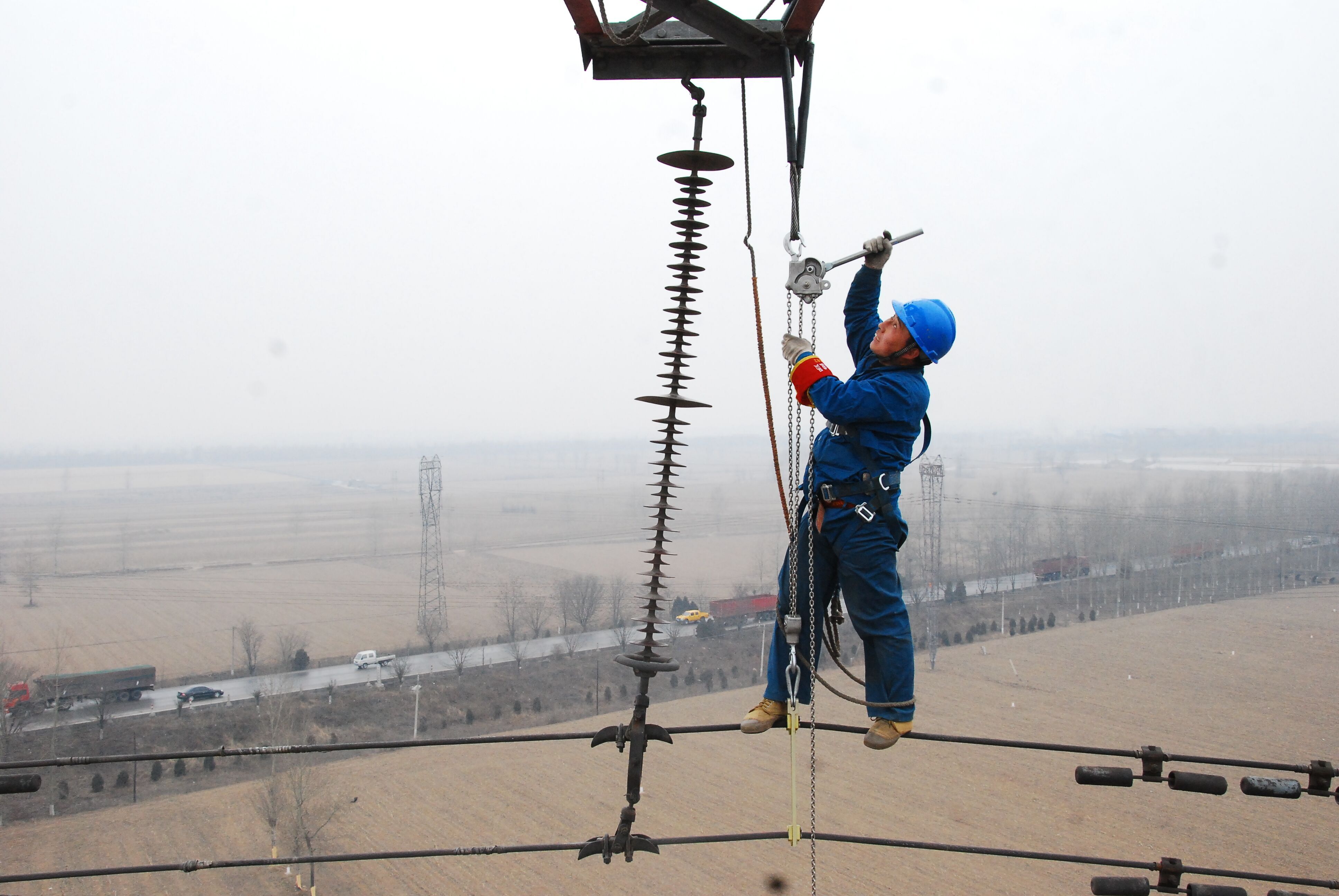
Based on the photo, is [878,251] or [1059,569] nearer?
[878,251]

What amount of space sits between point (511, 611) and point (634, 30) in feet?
97.5

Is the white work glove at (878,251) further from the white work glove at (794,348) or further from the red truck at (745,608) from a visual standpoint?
the red truck at (745,608)

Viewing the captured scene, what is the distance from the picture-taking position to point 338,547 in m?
51.8

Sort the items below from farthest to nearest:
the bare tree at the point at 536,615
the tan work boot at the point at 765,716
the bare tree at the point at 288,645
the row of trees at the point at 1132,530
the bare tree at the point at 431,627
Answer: the row of trees at the point at 1132,530, the bare tree at the point at 536,615, the bare tree at the point at 431,627, the bare tree at the point at 288,645, the tan work boot at the point at 765,716

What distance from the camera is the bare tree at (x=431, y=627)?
91.2 ft

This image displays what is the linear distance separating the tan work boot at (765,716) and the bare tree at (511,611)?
24.0 m

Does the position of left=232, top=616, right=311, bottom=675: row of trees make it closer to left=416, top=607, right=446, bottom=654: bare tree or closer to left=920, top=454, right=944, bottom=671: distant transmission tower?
left=416, top=607, right=446, bottom=654: bare tree

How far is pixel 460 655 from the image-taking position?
24.8m

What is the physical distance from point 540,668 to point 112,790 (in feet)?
34.4

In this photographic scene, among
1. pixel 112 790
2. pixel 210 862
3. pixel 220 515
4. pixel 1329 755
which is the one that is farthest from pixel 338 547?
pixel 210 862

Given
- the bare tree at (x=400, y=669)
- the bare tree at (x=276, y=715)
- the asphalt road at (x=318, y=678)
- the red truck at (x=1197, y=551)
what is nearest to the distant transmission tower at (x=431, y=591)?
the bare tree at (x=400, y=669)

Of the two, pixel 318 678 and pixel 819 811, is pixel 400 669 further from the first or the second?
pixel 819 811

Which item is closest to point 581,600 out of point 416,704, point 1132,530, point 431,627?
point 431,627

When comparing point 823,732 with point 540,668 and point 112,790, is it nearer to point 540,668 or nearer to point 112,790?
point 540,668
